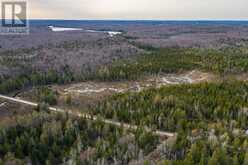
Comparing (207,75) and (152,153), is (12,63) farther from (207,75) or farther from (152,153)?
(152,153)

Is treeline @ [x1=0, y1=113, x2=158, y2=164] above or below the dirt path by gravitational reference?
below

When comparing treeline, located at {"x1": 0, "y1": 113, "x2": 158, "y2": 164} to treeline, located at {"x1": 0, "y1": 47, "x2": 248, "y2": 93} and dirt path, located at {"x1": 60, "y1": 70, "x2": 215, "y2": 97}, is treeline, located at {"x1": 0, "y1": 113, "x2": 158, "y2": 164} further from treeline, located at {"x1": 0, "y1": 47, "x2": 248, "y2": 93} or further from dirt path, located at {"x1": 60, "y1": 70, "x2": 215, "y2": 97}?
treeline, located at {"x1": 0, "y1": 47, "x2": 248, "y2": 93}

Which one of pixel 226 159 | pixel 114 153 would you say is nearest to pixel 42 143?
pixel 114 153

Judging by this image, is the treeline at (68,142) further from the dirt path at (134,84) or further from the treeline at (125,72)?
the treeline at (125,72)

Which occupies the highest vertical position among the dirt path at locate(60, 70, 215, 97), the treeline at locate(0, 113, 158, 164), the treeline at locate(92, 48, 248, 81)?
the treeline at locate(92, 48, 248, 81)

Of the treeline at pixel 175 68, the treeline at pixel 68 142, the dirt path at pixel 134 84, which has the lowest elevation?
the treeline at pixel 68 142


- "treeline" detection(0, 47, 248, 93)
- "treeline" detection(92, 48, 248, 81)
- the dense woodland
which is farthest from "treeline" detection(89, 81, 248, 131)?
"treeline" detection(0, 47, 248, 93)

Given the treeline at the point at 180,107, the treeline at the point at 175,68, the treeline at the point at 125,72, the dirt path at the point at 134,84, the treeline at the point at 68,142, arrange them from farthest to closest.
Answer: the treeline at the point at 175,68, the treeline at the point at 125,72, the dirt path at the point at 134,84, the treeline at the point at 180,107, the treeline at the point at 68,142

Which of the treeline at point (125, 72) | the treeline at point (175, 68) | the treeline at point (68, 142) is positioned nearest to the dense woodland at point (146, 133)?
the treeline at point (68, 142)

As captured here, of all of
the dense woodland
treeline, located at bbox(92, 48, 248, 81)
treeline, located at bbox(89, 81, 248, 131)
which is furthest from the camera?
treeline, located at bbox(92, 48, 248, 81)
